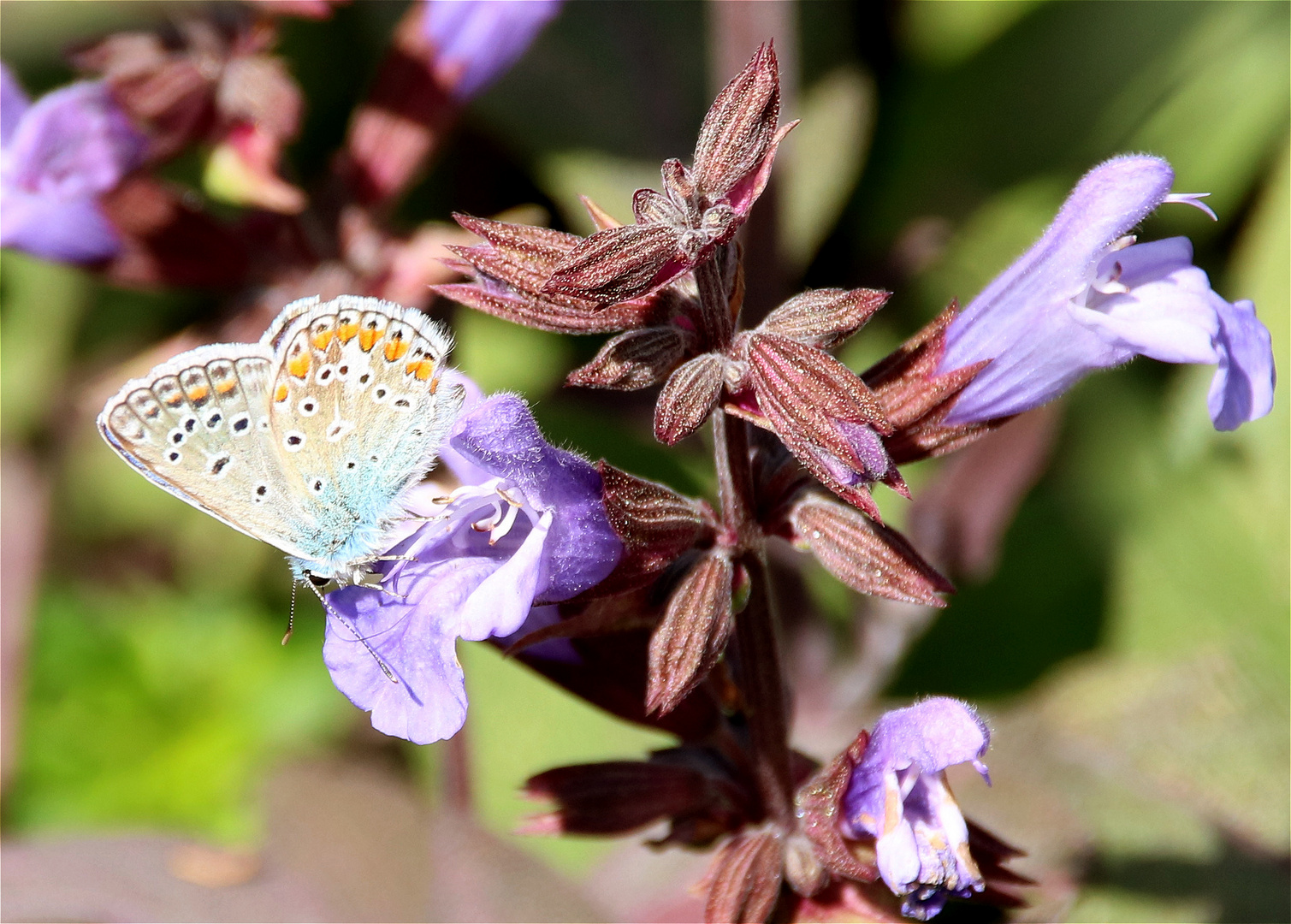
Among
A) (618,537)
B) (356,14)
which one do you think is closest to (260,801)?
(618,537)

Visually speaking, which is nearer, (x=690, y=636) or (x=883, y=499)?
(x=690, y=636)

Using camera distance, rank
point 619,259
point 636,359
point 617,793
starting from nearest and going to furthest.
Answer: point 619,259
point 636,359
point 617,793

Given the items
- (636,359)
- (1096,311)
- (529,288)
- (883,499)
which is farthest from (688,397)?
(883,499)

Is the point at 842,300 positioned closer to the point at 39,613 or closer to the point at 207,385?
the point at 207,385

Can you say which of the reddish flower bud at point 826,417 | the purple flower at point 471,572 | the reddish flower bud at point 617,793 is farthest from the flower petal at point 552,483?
the reddish flower bud at point 617,793

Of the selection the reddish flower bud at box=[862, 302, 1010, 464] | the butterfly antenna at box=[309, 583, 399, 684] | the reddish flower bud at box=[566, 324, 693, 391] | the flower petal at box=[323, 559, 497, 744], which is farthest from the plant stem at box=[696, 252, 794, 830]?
the butterfly antenna at box=[309, 583, 399, 684]

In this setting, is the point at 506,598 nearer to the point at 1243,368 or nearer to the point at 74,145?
the point at 1243,368
